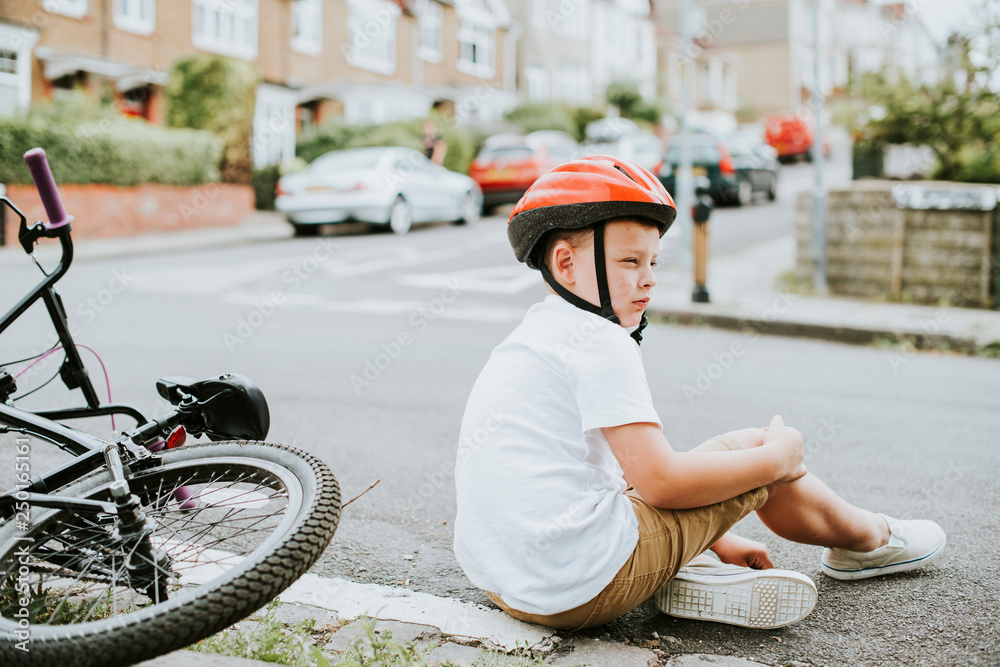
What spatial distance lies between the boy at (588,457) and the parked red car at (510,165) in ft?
58.8

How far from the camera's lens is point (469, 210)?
1917 cm

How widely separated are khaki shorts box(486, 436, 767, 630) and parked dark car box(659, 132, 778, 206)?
16826 millimetres

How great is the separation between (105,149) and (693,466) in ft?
51.0

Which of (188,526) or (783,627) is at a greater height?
(188,526)

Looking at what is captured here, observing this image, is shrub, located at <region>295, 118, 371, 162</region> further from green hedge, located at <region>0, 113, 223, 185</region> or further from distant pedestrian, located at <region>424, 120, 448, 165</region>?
green hedge, located at <region>0, 113, 223, 185</region>

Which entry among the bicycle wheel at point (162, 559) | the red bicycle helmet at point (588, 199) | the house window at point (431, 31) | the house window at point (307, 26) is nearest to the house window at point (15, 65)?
the house window at point (307, 26)

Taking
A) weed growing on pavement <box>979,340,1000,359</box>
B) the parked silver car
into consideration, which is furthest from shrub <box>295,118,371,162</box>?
weed growing on pavement <box>979,340,1000,359</box>

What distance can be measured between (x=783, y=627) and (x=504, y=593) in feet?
2.73

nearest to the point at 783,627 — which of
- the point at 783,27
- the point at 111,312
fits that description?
the point at 111,312

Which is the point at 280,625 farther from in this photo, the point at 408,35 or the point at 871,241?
the point at 408,35

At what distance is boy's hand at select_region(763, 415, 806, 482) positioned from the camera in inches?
94.3

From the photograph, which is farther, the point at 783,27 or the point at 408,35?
the point at 783,27

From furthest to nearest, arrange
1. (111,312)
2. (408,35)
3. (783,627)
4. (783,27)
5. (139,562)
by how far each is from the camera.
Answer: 1. (783,27)
2. (408,35)
3. (111,312)
4. (783,627)
5. (139,562)

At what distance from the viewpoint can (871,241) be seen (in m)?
9.85
